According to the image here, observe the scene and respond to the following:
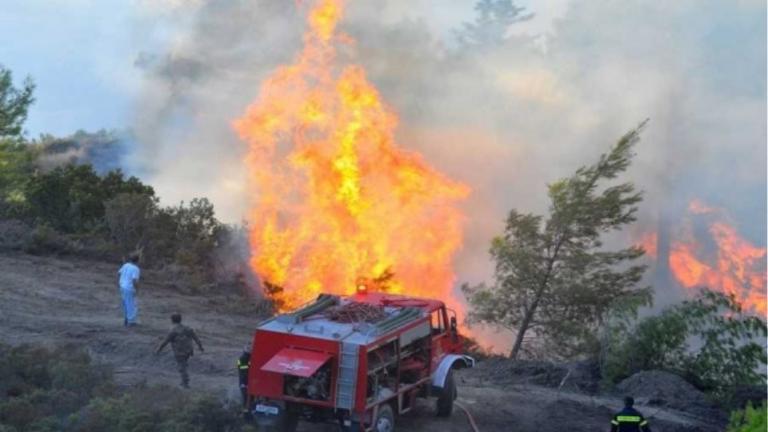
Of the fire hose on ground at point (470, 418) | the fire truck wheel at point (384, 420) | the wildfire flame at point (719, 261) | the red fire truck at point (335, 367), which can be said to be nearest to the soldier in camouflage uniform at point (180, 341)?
the red fire truck at point (335, 367)

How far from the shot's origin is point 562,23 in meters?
36.7

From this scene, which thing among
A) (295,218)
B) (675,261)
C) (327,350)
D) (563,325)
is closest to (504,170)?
(675,261)

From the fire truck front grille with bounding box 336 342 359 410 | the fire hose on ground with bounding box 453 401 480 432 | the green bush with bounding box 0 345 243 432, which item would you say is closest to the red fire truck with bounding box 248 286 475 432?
the fire truck front grille with bounding box 336 342 359 410

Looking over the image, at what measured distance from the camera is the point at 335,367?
11.3 m

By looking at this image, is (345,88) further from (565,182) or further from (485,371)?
(485,371)

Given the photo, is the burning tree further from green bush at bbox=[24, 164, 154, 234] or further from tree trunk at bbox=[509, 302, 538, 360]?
green bush at bbox=[24, 164, 154, 234]

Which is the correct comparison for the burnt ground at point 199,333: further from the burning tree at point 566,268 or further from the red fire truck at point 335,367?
the burning tree at point 566,268

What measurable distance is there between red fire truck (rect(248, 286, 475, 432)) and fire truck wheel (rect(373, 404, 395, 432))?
13 mm

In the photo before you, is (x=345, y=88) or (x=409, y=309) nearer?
(x=409, y=309)

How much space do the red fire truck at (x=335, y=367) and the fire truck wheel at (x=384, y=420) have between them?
13 mm

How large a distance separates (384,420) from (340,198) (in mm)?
13221

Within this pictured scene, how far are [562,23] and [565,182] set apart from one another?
17.4m

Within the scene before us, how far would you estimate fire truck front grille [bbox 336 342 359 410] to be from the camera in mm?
11203

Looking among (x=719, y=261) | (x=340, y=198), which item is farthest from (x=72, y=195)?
(x=719, y=261)
